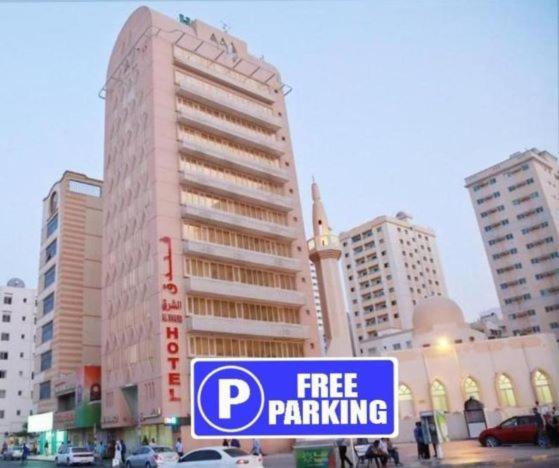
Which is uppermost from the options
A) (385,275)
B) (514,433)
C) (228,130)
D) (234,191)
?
(228,130)

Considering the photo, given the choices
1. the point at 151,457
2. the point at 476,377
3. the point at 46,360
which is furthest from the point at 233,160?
the point at 46,360

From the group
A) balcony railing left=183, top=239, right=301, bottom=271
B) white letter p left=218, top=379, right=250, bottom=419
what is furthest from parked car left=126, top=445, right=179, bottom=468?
white letter p left=218, top=379, right=250, bottom=419

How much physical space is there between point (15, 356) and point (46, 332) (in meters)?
35.8

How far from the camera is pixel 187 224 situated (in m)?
49.7

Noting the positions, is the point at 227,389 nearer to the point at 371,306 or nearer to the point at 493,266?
the point at 493,266

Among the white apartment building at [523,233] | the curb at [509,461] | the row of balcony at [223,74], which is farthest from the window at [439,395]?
the white apartment building at [523,233]

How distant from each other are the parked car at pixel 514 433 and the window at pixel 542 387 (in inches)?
635

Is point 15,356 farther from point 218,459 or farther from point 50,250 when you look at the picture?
point 218,459

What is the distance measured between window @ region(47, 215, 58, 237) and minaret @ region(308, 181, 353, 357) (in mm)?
36196

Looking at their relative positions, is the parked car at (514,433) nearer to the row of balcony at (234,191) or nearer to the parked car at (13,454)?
the row of balcony at (234,191)

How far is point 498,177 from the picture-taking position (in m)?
100

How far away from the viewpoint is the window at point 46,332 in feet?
209

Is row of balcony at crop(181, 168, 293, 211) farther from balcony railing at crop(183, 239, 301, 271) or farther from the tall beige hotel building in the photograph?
balcony railing at crop(183, 239, 301, 271)

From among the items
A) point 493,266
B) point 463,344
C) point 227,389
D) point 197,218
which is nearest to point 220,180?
point 197,218
